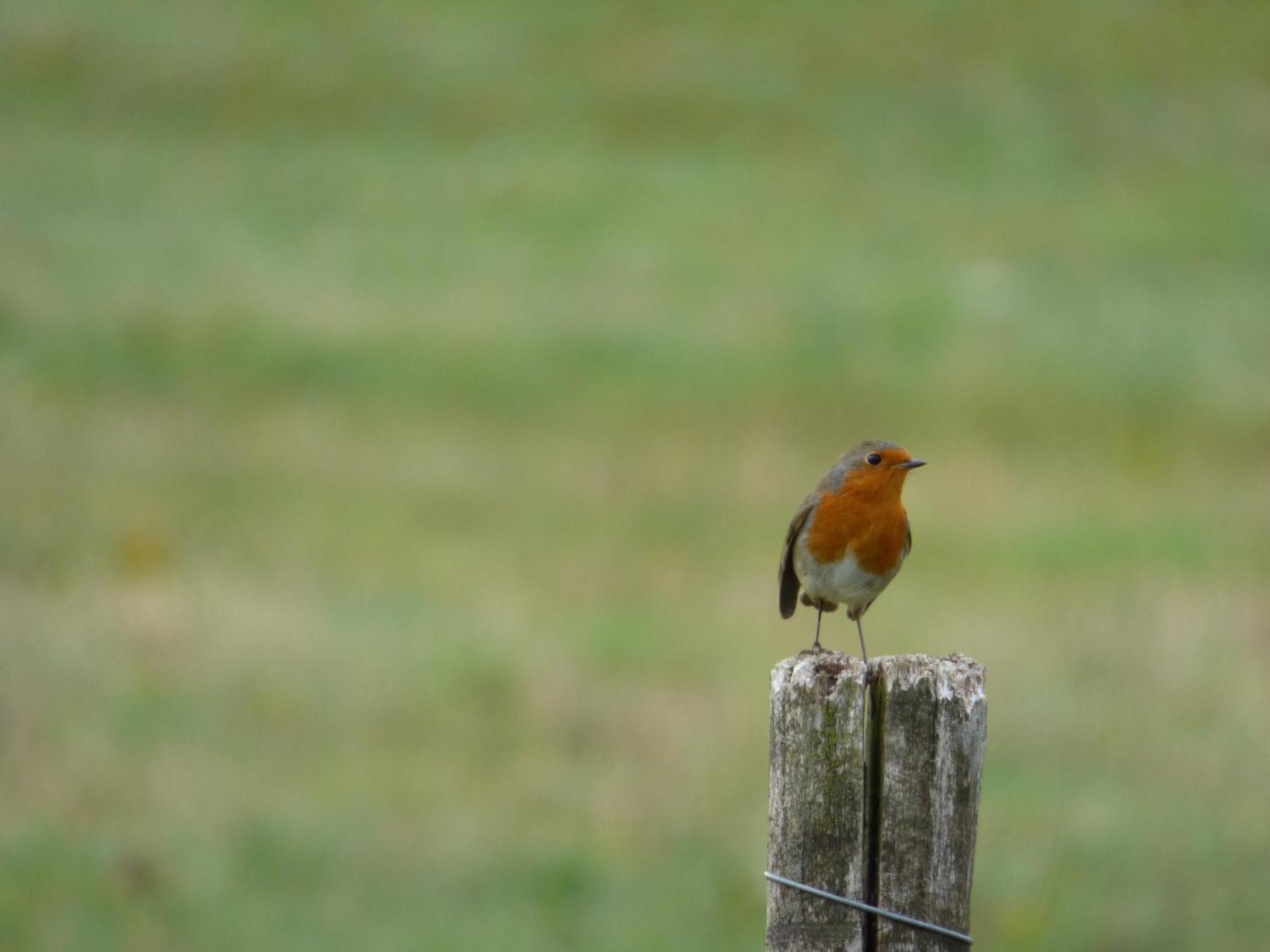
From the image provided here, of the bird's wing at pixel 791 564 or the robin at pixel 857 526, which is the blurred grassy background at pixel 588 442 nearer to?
the bird's wing at pixel 791 564

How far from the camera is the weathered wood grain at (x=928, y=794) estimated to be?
365 centimetres

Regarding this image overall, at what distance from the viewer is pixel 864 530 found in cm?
606

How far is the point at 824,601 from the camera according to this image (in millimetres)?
6484

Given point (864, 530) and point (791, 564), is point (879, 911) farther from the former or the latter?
point (791, 564)

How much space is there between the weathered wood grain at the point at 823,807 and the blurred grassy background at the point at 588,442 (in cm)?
519

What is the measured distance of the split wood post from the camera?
3660 mm

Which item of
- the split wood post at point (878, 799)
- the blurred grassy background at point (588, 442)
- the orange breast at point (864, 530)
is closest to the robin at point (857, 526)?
the orange breast at point (864, 530)

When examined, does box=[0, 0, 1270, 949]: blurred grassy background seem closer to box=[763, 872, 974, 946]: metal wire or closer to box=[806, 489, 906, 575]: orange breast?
box=[806, 489, 906, 575]: orange breast

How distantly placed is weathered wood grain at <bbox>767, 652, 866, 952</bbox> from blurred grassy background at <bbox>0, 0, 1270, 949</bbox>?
5192 mm

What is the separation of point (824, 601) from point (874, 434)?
1689cm

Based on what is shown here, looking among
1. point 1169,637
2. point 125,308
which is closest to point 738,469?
point 1169,637

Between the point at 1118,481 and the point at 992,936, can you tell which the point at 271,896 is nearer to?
the point at 992,936

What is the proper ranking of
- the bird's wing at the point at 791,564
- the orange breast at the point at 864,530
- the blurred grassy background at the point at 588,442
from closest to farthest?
1. the orange breast at the point at 864,530
2. the bird's wing at the point at 791,564
3. the blurred grassy background at the point at 588,442

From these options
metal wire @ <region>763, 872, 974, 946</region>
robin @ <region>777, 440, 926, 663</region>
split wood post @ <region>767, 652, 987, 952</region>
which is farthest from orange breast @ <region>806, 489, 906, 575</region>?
metal wire @ <region>763, 872, 974, 946</region>
